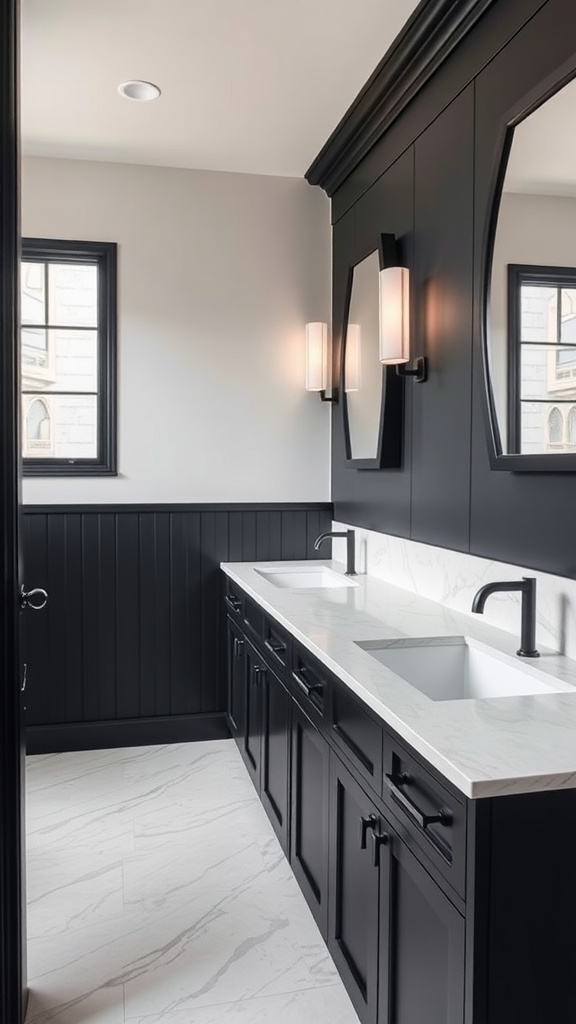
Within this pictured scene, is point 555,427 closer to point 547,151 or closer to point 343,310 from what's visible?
point 547,151

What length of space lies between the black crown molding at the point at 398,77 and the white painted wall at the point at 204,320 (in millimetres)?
424

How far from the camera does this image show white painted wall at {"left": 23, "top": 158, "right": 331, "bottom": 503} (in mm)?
3514

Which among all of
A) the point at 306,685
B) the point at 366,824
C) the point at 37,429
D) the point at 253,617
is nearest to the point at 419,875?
the point at 366,824

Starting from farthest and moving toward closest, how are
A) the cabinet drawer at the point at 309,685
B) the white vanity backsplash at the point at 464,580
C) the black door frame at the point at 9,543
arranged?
the cabinet drawer at the point at 309,685, the white vanity backsplash at the point at 464,580, the black door frame at the point at 9,543

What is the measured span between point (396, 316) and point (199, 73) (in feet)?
3.86

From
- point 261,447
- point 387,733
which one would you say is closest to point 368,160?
point 261,447

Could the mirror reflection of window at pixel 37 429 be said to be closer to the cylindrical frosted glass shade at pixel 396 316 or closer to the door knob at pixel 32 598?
the cylindrical frosted glass shade at pixel 396 316

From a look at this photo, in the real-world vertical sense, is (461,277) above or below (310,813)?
above

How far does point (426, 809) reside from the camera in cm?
131

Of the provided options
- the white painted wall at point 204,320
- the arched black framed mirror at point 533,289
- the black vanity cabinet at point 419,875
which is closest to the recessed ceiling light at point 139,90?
the white painted wall at point 204,320

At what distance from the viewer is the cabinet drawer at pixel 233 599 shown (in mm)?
3182

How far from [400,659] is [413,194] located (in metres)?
1.69

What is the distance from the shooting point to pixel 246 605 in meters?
3.03

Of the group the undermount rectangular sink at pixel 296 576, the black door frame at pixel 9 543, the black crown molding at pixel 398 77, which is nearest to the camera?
the black door frame at pixel 9 543
